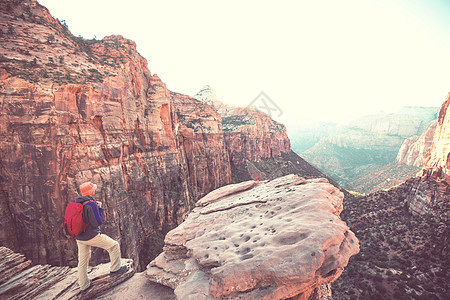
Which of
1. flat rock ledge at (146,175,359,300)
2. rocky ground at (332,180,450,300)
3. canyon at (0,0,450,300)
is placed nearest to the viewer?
flat rock ledge at (146,175,359,300)

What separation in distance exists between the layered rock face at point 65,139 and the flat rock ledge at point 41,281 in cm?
707

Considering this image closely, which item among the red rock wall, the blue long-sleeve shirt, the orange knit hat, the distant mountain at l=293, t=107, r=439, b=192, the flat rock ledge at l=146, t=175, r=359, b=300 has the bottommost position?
the distant mountain at l=293, t=107, r=439, b=192

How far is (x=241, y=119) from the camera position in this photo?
69.0 meters

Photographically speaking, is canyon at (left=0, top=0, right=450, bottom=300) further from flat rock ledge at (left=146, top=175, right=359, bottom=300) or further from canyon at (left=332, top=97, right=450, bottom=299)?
canyon at (left=332, top=97, right=450, bottom=299)

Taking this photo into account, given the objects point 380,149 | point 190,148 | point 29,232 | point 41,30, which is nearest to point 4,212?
point 29,232

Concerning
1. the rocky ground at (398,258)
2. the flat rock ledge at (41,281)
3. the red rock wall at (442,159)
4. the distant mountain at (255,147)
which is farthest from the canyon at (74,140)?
the red rock wall at (442,159)

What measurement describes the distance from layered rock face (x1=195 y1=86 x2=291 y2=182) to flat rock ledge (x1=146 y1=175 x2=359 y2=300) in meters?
45.1

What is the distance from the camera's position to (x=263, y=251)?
15.9ft

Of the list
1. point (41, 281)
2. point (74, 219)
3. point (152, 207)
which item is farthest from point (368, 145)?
point (41, 281)

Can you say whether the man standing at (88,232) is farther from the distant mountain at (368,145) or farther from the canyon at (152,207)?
the distant mountain at (368,145)

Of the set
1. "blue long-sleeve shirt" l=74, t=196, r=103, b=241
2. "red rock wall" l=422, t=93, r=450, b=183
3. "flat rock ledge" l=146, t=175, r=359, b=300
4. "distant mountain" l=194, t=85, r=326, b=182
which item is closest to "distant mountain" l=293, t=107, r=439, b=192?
"distant mountain" l=194, t=85, r=326, b=182

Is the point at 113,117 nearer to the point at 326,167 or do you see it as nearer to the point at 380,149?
the point at 326,167

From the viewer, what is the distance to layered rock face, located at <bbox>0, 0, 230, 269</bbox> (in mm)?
11969

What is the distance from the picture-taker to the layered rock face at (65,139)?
1197 cm
